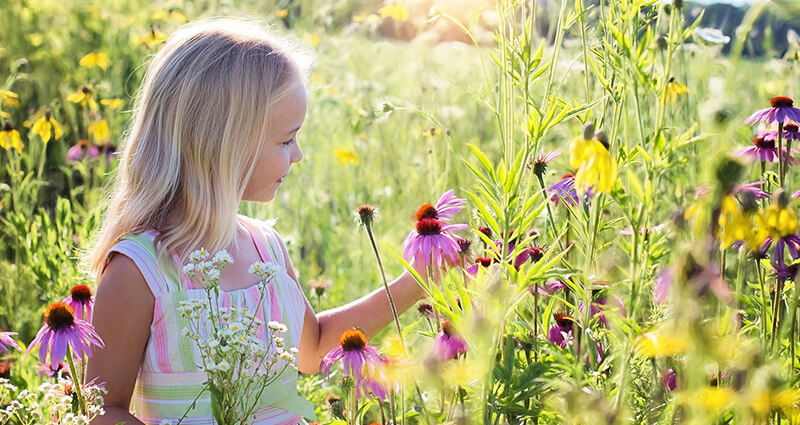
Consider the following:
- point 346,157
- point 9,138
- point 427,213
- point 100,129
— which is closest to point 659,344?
point 427,213

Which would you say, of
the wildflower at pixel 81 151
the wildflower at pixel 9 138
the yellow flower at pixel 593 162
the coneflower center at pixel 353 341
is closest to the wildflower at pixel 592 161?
the yellow flower at pixel 593 162

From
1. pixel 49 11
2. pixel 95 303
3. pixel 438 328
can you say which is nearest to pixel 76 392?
pixel 95 303

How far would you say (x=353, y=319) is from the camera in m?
1.58

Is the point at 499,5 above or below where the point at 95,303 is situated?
above

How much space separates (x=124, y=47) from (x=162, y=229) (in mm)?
2645

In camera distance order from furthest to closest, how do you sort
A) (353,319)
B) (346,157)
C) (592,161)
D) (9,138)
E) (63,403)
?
(346,157), (9,138), (353,319), (63,403), (592,161)

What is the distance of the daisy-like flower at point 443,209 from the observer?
124cm

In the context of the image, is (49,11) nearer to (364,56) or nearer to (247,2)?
(247,2)

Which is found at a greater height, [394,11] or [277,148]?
[277,148]

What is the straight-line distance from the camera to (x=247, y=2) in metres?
4.32

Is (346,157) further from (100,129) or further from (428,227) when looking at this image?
(428,227)

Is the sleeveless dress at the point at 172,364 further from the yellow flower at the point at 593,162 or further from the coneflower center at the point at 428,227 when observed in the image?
the yellow flower at the point at 593,162

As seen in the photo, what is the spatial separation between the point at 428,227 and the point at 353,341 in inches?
7.6

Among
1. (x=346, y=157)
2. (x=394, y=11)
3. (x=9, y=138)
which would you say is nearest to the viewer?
(x=9, y=138)
